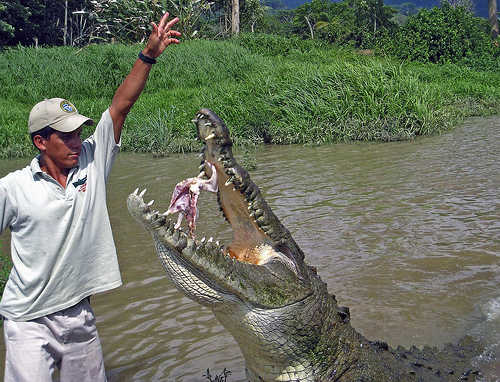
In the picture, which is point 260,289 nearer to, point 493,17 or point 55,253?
point 55,253

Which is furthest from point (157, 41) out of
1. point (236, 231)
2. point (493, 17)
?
point (493, 17)

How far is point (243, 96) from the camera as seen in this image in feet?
40.2

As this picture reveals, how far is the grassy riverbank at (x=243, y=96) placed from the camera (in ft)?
35.3

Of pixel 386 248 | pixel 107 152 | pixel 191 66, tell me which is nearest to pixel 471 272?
pixel 386 248

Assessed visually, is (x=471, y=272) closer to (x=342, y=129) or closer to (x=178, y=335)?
(x=178, y=335)

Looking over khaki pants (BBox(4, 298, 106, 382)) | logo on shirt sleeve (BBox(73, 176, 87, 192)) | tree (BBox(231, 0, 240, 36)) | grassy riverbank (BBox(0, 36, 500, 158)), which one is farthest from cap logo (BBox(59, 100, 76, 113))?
tree (BBox(231, 0, 240, 36))

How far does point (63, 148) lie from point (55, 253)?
50 cm

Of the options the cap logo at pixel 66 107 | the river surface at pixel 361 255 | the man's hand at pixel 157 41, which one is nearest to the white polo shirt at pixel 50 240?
the cap logo at pixel 66 107

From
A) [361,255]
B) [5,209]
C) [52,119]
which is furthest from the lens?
[361,255]

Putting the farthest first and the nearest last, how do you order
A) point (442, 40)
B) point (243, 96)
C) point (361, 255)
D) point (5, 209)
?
point (442, 40) < point (243, 96) < point (361, 255) < point (5, 209)

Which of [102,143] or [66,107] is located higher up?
[66,107]

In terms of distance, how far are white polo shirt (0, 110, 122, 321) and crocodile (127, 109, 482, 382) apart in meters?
0.45

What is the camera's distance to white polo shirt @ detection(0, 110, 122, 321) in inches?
92.8

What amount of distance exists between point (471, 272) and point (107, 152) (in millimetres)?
3479
